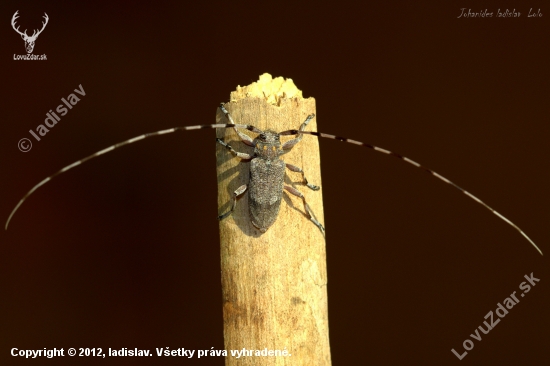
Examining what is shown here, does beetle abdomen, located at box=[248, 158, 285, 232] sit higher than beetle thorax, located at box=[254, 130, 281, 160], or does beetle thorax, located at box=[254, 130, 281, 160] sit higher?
beetle thorax, located at box=[254, 130, 281, 160]

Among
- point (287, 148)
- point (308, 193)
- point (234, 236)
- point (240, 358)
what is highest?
point (287, 148)

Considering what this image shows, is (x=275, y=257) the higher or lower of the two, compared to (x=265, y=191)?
lower

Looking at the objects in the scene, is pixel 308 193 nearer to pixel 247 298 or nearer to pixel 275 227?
pixel 275 227

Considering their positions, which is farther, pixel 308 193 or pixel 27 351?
pixel 27 351

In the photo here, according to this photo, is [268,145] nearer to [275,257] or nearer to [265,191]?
[265,191]

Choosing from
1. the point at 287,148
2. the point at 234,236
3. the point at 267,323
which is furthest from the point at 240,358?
the point at 287,148

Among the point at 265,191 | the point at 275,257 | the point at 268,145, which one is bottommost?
the point at 275,257

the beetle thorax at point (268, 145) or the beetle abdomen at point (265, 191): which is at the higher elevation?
the beetle thorax at point (268, 145)

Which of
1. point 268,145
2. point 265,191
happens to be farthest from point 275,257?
point 268,145
